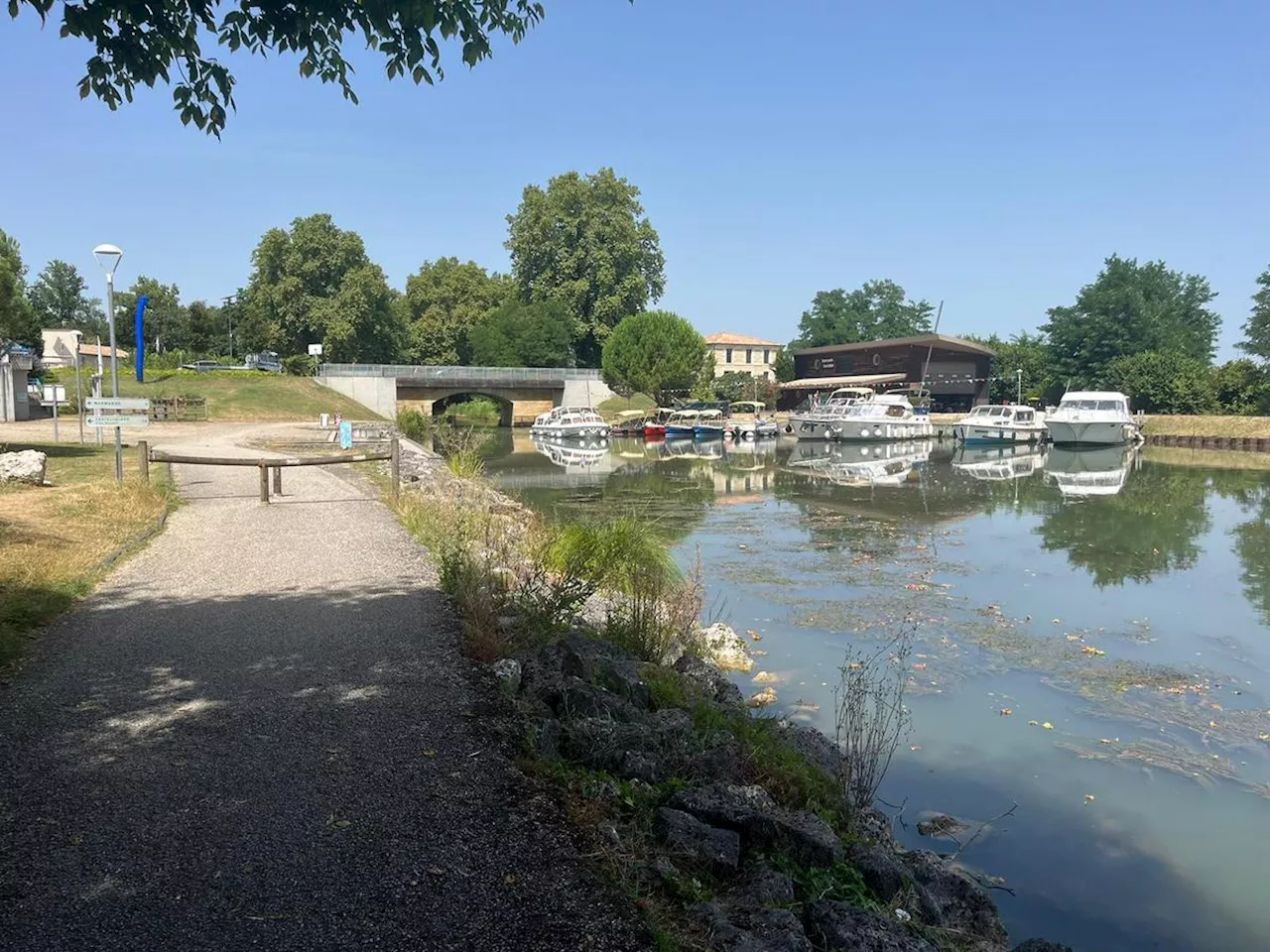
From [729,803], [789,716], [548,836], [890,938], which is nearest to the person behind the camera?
[890,938]

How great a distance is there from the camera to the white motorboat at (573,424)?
5553 centimetres

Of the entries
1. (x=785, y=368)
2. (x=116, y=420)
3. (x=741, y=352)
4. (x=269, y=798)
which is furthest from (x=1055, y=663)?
(x=741, y=352)

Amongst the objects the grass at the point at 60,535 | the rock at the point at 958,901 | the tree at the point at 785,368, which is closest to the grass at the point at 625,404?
the tree at the point at 785,368

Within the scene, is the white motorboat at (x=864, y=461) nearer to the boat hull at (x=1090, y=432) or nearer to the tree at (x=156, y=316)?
the boat hull at (x=1090, y=432)

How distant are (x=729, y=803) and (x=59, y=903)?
118 inches

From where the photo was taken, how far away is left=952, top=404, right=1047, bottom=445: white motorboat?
167 ft

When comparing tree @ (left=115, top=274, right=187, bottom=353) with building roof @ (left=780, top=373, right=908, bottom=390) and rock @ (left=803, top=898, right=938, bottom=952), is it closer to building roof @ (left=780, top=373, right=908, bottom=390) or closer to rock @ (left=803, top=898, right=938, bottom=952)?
building roof @ (left=780, top=373, right=908, bottom=390)

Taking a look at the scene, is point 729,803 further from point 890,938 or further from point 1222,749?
point 1222,749

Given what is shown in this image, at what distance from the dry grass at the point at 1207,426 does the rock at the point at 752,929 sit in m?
60.3

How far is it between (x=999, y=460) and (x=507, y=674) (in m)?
40.9

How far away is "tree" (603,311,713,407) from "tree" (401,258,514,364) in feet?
63.3

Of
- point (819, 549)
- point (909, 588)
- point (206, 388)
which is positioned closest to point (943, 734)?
point (909, 588)

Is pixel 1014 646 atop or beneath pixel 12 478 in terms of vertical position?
beneath

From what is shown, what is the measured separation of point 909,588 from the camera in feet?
48.0
